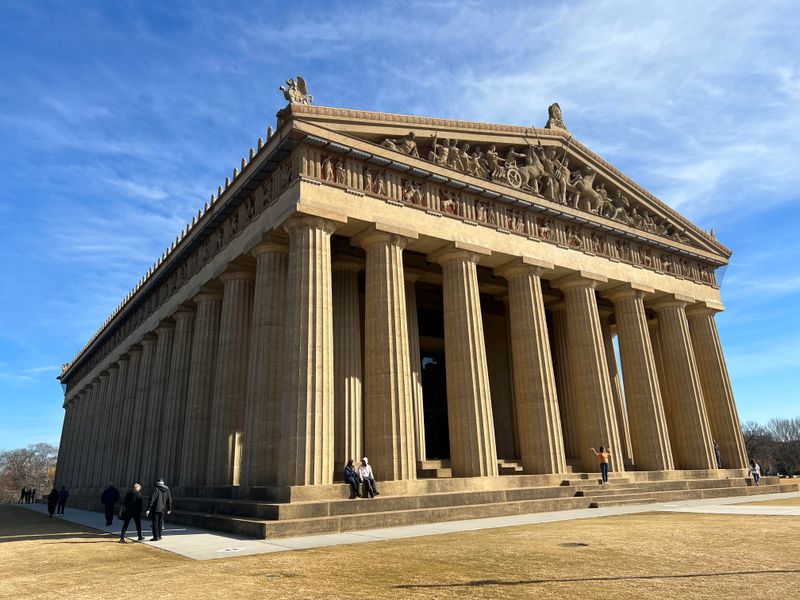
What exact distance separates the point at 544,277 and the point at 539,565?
77.1ft

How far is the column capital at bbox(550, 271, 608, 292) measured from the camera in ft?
102

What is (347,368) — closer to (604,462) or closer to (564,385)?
(604,462)

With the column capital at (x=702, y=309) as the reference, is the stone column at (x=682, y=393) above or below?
below

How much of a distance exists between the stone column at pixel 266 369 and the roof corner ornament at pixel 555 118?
1791 cm

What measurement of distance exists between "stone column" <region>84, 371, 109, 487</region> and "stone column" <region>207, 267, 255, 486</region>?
28486mm

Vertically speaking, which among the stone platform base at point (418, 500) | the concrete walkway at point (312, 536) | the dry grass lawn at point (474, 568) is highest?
the stone platform base at point (418, 500)

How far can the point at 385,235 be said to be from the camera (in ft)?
79.1

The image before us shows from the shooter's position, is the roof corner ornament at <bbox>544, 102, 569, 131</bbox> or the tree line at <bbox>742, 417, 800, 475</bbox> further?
the tree line at <bbox>742, 417, 800, 475</bbox>

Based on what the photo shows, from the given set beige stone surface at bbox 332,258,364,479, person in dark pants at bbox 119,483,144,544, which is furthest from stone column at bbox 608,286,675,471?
person in dark pants at bbox 119,483,144,544

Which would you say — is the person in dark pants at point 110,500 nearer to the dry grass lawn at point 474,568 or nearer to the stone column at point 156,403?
the dry grass lawn at point 474,568

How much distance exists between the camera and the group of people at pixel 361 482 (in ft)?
62.1

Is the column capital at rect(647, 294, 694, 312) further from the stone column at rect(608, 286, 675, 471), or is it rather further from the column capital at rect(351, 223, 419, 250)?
Answer: the column capital at rect(351, 223, 419, 250)

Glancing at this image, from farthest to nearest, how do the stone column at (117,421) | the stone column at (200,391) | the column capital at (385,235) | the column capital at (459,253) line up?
the stone column at (117,421)
the stone column at (200,391)
the column capital at (459,253)
the column capital at (385,235)

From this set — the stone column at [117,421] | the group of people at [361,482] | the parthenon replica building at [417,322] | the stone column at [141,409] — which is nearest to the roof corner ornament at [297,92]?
the parthenon replica building at [417,322]
